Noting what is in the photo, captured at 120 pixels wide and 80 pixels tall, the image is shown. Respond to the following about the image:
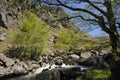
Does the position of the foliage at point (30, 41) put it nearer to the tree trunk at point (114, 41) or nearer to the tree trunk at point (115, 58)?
the tree trunk at point (115, 58)

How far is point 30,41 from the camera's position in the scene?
81.2 meters

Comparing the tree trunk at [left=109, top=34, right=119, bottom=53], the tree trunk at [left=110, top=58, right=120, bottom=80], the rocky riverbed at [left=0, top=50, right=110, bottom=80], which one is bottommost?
the rocky riverbed at [left=0, top=50, right=110, bottom=80]

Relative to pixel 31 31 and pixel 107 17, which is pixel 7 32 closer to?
pixel 31 31

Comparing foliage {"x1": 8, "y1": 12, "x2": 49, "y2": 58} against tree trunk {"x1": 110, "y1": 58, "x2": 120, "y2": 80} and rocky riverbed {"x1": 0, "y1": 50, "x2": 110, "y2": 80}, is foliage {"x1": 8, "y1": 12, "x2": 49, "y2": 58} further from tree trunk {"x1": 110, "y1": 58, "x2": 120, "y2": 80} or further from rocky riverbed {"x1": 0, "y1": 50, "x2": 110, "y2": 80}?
tree trunk {"x1": 110, "y1": 58, "x2": 120, "y2": 80}

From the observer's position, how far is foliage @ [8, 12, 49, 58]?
7712 centimetres

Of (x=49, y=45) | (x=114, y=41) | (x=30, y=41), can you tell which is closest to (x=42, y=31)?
(x=30, y=41)

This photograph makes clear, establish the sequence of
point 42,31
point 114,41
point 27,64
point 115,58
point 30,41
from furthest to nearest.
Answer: point 30,41
point 27,64
point 42,31
point 114,41
point 115,58

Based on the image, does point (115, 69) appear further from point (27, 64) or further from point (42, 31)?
point (27, 64)

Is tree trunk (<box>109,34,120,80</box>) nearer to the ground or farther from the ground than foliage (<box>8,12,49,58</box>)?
farther from the ground

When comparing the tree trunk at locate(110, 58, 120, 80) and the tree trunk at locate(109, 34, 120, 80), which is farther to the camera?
the tree trunk at locate(110, 58, 120, 80)

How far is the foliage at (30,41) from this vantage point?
7712 centimetres

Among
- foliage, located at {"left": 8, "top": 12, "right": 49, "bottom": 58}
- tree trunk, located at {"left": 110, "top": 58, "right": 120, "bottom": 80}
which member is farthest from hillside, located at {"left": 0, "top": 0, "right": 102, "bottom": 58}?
tree trunk, located at {"left": 110, "top": 58, "right": 120, "bottom": 80}

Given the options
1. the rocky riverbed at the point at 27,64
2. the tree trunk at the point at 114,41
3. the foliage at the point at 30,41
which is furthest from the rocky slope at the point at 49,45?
the foliage at the point at 30,41

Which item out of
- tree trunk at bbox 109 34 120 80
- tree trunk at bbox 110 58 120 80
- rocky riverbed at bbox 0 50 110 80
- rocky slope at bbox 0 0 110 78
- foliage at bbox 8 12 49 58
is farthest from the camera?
foliage at bbox 8 12 49 58
